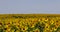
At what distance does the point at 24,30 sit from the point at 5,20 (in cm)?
19

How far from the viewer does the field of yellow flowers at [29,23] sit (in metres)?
1.11

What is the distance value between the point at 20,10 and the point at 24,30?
200 millimetres

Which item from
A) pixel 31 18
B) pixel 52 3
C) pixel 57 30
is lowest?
pixel 57 30

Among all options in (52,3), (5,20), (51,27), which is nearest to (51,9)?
(52,3)

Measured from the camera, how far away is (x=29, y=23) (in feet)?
3.69

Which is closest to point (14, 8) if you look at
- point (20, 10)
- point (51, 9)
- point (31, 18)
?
point (20, 10)

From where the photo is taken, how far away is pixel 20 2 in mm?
1200

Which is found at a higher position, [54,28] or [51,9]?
[51,9]

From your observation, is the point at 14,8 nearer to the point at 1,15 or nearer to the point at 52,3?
the point at 1,15

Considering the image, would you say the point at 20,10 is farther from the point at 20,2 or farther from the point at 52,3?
the point at 52,3

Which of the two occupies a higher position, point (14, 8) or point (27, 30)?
point (14, 8)

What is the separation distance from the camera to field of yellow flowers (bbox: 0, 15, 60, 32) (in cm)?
111

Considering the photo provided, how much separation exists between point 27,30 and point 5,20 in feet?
0.72

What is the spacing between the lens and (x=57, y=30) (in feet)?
3.69
